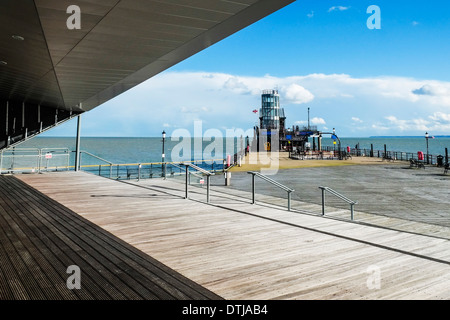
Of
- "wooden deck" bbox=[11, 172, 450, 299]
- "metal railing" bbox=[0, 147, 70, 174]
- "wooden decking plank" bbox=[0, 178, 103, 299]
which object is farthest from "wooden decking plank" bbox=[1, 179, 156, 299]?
"metal railing" bbox=[0, 147, 70, 174]

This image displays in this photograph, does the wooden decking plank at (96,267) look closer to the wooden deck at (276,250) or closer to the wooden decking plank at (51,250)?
the wooden decking plank at (51,250)

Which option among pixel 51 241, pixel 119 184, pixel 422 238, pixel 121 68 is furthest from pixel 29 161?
pixel 422 238

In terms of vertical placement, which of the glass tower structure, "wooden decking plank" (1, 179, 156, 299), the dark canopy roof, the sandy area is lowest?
"wooden decking plank" (1, 179, 156, 299)

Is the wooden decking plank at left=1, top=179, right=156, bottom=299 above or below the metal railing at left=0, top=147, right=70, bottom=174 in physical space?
below

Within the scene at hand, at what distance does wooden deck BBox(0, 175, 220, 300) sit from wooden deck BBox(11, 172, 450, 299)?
327mm

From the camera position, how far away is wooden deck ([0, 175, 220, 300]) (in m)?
3.09

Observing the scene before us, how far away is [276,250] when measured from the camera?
15.2 ft

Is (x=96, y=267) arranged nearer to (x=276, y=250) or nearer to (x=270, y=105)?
(x=276, y=250)

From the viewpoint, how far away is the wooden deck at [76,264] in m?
3.09

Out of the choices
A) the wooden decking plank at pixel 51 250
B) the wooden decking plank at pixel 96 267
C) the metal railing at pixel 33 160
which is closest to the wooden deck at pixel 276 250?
the wooden decking plank at pixel 96 267

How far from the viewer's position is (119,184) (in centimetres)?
1172

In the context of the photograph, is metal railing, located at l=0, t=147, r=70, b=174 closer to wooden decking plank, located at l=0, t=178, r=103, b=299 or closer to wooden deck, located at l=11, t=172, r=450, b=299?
wooden deck, located at l=11, t=172, r=450, b=299

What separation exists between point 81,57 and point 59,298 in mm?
5673

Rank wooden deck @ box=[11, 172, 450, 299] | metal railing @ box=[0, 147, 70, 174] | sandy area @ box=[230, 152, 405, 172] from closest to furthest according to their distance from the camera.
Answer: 1. wooden deck @ box=[11, 172, 450, 299]
2. metal railing @ box=[0, 147, 70, 174]
3. sandy area @ box=[230, 152, 405, 172]
